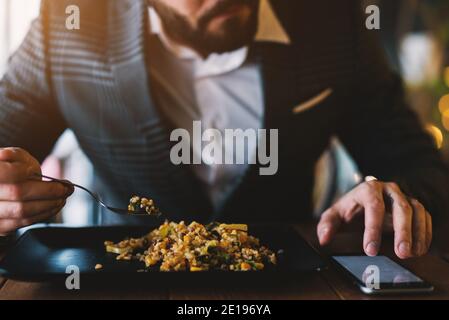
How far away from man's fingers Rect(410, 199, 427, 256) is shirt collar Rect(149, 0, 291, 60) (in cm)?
69

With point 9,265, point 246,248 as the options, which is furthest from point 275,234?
point 9,265

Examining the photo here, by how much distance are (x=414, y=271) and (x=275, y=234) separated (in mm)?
279

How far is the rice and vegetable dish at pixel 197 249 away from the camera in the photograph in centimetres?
83

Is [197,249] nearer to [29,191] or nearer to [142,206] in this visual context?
[142,206]

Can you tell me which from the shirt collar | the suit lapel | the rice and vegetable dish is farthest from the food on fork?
the shirt collar

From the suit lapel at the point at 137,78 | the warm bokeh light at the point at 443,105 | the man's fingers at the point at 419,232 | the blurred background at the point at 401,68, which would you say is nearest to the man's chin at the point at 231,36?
the suit lapel at the point at 137,78

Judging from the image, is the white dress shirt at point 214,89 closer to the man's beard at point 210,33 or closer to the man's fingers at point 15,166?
the man's beard at point 210,33

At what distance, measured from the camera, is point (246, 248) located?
91cm

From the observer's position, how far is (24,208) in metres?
0.87

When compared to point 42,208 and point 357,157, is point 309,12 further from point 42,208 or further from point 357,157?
point 42,208

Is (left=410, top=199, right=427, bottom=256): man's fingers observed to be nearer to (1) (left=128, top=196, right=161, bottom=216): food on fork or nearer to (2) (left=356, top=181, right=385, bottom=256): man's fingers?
(2) (left=356, top=181, right=385, bottom=256): man's fingers

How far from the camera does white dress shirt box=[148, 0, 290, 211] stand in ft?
4.71

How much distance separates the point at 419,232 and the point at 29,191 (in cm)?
70

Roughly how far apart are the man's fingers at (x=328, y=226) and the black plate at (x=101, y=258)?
0.05 metres
